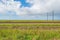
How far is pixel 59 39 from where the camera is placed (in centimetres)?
980

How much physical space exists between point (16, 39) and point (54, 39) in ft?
6.68

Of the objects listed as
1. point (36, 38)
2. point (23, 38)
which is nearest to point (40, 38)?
point (36, 38)

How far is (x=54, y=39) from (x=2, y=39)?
2.76 meters

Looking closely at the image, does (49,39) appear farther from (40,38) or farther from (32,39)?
(32,39)

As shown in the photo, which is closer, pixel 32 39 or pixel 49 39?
pixel 32 39

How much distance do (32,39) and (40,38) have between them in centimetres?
62

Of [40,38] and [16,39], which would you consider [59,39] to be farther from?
[16,39]

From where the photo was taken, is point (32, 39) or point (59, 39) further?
point (59, 39)

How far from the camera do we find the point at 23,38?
9391mm

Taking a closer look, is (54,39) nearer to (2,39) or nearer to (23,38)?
(23,38)

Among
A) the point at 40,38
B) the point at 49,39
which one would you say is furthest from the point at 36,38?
the point at 49,39

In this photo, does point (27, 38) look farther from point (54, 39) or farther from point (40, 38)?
point (54, 39)

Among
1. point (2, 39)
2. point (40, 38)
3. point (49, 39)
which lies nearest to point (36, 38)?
point (40, 38)

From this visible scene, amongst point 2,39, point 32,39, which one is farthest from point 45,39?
point 2,39
